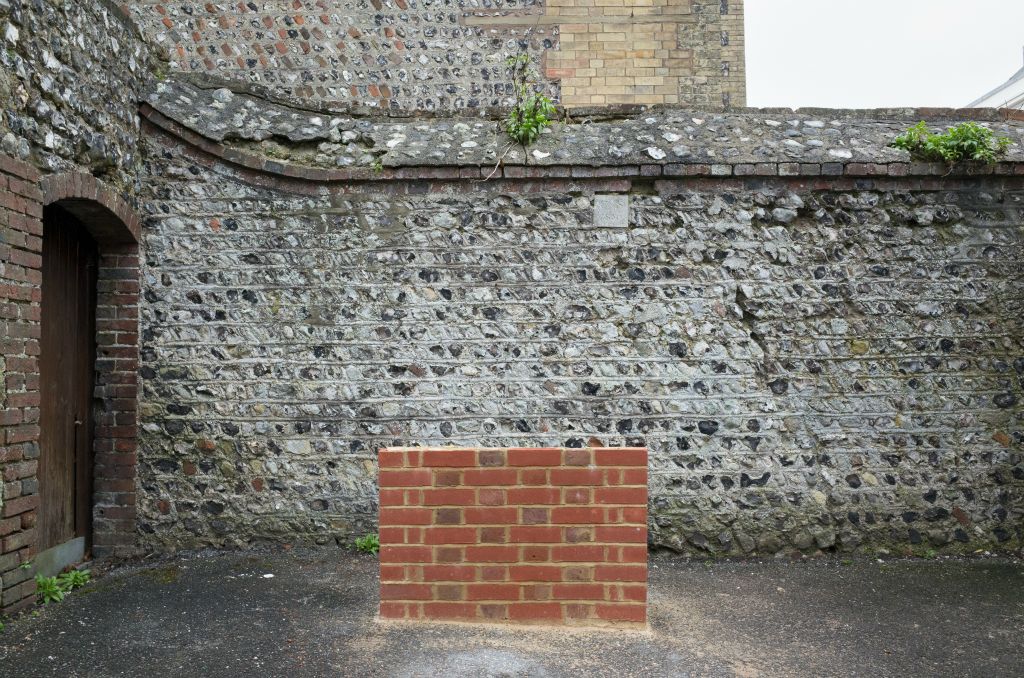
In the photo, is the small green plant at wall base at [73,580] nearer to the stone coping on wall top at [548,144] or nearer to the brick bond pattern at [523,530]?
the brick bond pattern at [523,530]

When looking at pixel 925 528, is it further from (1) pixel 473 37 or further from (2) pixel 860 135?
(1) pixel 473 37

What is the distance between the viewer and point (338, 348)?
18.6 feet

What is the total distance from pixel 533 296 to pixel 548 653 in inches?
107

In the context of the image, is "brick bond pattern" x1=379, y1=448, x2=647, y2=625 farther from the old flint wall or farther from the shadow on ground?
the old flint wall

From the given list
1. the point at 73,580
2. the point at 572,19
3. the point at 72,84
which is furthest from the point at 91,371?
the point at 572,19

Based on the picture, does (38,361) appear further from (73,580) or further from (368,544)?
(368,544)

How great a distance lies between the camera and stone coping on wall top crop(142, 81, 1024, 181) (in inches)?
222

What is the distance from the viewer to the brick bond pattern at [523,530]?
390cm

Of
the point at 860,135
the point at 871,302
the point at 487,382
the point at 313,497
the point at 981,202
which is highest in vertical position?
the point at 860,135

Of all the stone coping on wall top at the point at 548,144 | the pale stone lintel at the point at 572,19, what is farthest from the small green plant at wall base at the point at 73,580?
the pale stone lintel at the point at 572,19

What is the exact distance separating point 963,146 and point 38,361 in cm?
641

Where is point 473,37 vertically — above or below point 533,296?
above

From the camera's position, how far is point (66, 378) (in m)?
5.30

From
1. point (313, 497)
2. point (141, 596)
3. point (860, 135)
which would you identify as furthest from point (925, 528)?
point (141, 596)
